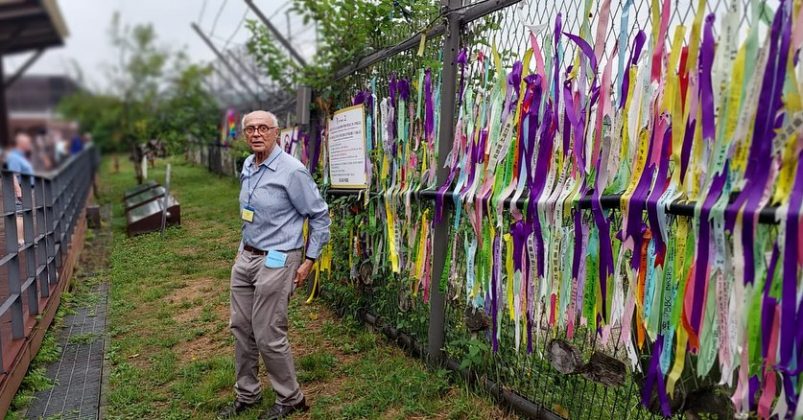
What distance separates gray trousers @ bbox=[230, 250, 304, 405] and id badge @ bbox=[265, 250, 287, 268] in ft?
0.11

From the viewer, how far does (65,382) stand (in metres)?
4.23

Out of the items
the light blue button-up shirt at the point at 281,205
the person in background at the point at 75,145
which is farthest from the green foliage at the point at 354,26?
the person in background at the point at 75,145

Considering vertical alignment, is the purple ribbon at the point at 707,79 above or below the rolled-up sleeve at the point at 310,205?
above

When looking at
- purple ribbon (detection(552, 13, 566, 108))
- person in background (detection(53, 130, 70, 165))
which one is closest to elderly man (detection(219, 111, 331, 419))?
purple ribbon (detection(552, 13, 566, 108))

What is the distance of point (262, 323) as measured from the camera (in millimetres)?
3377

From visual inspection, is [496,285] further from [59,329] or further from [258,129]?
[59,329]

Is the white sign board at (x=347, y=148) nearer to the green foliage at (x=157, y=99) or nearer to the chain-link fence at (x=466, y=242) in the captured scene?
the chain-link fence at (x=466, y=242)

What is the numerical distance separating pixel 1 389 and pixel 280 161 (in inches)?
75.8

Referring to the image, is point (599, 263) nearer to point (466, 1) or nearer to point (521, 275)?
point (521, 275)

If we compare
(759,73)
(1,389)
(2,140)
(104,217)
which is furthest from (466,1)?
(2,140)

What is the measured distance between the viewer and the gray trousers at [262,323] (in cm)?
336

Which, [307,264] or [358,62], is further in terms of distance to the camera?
[358,62]

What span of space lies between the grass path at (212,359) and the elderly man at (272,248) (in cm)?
34

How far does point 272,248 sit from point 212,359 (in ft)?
4.88
